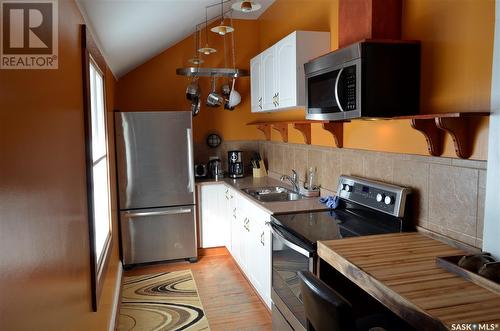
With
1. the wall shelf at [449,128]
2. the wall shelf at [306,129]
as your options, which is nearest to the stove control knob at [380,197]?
the wall shelf at [449,128]

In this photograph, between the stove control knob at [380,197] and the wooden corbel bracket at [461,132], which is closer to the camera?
the wooden corbel bracket at [461,132]

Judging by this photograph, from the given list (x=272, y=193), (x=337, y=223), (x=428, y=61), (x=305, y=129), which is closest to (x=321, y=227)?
(x=337, y=223)

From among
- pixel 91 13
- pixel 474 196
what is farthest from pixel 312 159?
pixel 91 13

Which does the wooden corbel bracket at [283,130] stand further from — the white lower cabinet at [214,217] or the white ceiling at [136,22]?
the white ceiling at [136,22]

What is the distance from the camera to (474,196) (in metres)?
1.66

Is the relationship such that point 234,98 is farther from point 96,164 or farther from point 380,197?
point 380,197

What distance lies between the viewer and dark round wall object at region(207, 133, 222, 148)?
4633 mm

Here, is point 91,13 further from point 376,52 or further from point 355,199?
point 355,199

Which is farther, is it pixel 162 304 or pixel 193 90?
pixel 193 90

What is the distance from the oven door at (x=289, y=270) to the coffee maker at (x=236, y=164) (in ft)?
6.31

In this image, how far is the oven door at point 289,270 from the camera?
2022 mm

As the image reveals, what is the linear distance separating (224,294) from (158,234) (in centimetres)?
105

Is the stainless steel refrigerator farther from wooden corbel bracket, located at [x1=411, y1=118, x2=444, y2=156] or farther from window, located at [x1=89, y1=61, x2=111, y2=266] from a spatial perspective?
wooden corbel bracket, located at [x1=411, y1=118, x2=444, y2=156]

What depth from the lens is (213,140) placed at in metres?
4.64
